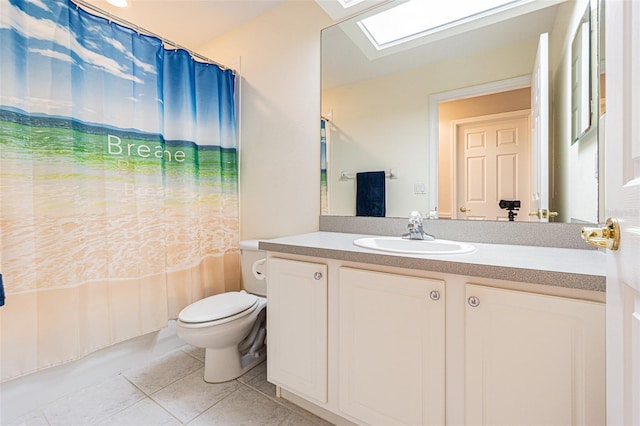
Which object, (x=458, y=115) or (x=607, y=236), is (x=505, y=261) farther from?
(x=458, y=115)

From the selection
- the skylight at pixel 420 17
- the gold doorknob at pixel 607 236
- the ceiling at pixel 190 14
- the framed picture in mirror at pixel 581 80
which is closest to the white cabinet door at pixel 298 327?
the gold doorknob at pixel 607 236

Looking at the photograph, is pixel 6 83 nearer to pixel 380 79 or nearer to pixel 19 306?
pixel 19 306

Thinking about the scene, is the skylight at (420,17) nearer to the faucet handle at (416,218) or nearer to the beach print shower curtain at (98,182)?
the faucet handle at (416,218)

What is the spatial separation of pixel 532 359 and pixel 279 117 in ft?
6.31

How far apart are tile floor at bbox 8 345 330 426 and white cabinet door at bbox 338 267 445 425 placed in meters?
0.40

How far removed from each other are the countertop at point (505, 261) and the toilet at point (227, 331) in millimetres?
564

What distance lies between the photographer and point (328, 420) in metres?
1.35

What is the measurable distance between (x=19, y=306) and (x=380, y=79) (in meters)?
2.19

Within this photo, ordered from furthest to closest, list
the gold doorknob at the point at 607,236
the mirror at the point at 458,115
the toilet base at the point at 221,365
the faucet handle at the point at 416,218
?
the toilet base at the point at 221,365
the faucet handle at the point at 416,218
the mirror at the point at 458,115
the gold doorknob at the point at 607,236

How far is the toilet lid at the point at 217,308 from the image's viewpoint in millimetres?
1521

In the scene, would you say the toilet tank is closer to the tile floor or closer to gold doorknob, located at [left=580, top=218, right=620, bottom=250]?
the tile floor

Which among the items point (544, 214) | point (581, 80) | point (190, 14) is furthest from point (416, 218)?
point (190, 14)

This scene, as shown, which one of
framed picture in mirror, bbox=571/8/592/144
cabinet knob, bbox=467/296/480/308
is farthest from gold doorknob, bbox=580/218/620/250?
framed picture in mirror, bbox=571/8/592/144

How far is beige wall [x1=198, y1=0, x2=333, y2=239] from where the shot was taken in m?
1.91
